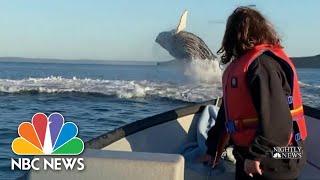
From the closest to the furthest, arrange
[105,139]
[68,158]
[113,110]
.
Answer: [68,158] → [105,139] → [113,110]

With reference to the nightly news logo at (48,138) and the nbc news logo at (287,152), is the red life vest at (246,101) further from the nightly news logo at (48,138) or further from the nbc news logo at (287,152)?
the nightly news logo at (48,138)

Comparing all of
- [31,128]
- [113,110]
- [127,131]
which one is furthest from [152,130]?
[113,110]

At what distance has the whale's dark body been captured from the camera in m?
40.6

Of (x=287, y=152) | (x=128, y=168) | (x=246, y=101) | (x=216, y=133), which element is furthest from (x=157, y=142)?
(x=128, y=168)

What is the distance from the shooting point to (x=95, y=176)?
115 inches

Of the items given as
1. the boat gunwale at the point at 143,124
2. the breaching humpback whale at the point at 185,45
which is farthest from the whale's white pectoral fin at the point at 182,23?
the boat gunwale at the point at 143,124

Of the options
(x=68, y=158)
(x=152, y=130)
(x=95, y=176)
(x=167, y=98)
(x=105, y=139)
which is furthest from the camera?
(x=167, y=98)

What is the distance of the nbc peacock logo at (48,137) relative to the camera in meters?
3.47

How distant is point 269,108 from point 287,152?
0.98 feet

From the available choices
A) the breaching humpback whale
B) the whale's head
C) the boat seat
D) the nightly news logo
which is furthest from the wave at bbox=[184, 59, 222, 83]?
the boat seat

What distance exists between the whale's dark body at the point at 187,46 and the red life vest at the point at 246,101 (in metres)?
37.0

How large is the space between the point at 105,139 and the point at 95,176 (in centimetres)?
206

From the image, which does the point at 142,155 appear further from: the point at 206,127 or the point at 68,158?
the point at 206,127

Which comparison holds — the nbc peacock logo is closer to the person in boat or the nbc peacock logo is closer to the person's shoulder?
the person in boat
